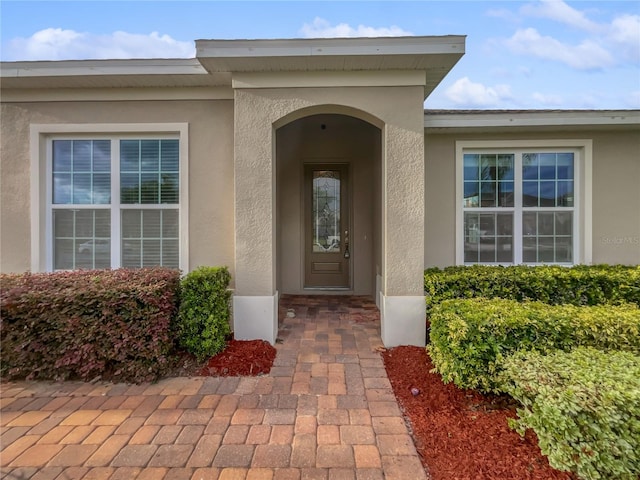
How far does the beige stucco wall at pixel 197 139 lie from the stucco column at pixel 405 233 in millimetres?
2100

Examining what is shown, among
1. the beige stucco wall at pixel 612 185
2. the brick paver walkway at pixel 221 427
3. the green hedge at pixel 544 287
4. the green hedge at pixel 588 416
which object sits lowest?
the brick paver walkway at pixel 221 427

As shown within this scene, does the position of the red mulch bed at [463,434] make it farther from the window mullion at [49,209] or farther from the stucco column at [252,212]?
the window mullion at [49,209]

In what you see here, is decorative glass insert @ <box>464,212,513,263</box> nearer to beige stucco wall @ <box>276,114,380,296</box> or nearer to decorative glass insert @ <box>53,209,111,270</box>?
beige stucco wall @ <box>276,114,380,296</box>

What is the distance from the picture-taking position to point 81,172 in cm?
434

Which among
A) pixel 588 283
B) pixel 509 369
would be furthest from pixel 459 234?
pixel 509 369

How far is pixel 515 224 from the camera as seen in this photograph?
493 cm

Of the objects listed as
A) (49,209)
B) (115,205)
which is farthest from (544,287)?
(49,209)

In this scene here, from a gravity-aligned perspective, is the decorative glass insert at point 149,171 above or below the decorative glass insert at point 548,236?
above

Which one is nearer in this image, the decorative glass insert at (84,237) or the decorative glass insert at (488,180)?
the decorative glass insert at (84,237)

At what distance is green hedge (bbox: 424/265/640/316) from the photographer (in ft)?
12.3

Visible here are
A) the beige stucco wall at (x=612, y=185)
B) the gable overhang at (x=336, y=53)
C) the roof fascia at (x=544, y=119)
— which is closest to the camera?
the gable overhang at (x=336, y=53)

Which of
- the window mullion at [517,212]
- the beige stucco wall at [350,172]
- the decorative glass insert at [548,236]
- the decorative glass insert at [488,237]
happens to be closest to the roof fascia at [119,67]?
the beige stucco wall at [350,172]

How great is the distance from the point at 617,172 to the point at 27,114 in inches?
338

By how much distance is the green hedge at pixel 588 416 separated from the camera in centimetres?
168
